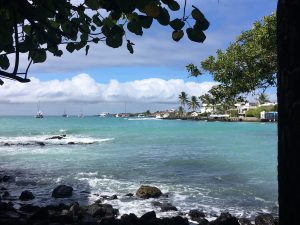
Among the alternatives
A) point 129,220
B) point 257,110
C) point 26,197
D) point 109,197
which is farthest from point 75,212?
point 257,110

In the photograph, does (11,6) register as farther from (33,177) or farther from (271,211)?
(33,177)

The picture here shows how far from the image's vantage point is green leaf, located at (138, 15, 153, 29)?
246 centimetres

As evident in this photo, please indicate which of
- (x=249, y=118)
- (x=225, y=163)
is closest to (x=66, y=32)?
(x=225, y=163)

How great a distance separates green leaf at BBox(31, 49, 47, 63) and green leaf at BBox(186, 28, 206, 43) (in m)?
1.33

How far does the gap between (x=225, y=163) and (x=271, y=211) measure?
14.1 m

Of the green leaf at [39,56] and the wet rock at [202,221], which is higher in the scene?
the green leaf at [39,56]

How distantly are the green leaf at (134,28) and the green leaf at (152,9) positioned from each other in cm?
22

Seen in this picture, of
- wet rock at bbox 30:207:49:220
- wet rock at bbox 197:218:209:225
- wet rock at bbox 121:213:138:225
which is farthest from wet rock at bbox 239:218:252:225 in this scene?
wet rock at bbox 30:207:49:220

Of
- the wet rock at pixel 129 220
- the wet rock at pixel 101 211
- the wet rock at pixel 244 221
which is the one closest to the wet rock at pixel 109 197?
the wet rock at pixel 101 211

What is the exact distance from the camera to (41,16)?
290 cm

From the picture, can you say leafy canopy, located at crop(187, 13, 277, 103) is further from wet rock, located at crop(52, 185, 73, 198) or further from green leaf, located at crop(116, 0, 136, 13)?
green leaf, located at crop(116, 0, 136, 13)

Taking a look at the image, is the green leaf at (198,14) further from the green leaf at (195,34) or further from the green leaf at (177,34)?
the green leaf at (177,34)
